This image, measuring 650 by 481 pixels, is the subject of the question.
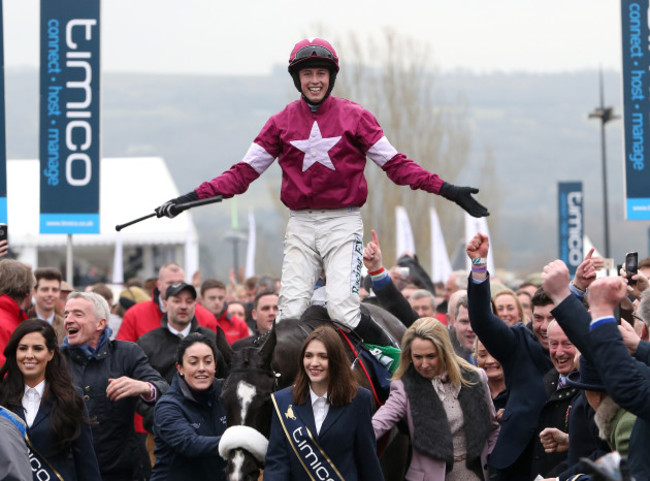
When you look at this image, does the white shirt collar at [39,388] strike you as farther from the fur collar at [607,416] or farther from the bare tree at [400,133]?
the bare tree at [400,133]

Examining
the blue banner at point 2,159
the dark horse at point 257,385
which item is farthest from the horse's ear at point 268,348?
A: the blue banner at point 2,159

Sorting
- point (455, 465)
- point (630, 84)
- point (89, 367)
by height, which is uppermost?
point (630, 84)

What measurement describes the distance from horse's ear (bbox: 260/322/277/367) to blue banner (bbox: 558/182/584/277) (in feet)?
40.5

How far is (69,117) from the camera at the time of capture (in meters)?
11.1

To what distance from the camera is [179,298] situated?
9125 mm

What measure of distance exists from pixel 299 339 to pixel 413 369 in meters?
0.73

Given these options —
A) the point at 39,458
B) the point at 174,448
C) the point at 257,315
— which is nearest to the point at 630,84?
the point at 257,315

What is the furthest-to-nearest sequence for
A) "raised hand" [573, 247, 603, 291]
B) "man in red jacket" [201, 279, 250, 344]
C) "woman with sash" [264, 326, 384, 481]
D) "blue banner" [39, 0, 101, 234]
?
"man in red jacket" [201, 279, 250, 344], "blue banner" [39, 0, 101, 234], "woman with sash" [264, 326, 384, 481], "raised hand" [573, 247, 603, 291]

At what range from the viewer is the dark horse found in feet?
19.6

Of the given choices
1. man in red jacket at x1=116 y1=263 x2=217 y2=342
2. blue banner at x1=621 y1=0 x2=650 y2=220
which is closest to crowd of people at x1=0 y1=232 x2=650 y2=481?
man in red jacket at x1=116 y1=263 x2=217 y2=342

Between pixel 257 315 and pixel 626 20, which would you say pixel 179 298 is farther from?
pixel 626 20

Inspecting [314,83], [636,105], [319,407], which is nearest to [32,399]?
[319,407]

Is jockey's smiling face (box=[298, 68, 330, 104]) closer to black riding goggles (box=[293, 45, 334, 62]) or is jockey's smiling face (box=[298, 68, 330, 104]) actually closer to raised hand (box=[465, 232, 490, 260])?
black riding goggles (box=[293, 45, 334, 62])

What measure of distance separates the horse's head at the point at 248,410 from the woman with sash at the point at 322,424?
0.10 m
